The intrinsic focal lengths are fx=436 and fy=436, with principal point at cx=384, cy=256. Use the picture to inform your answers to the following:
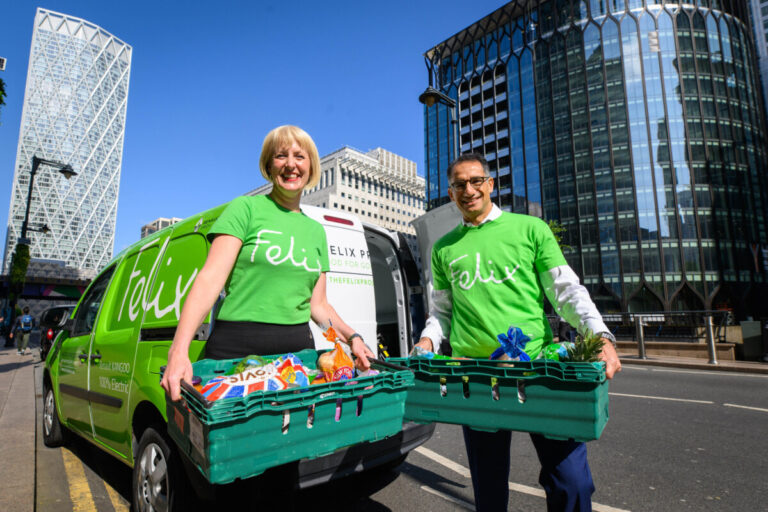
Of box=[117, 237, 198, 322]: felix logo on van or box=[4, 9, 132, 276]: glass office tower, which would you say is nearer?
box=[117, 237, 198, 322]: felix logo on van

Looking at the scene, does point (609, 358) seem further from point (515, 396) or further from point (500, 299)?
point (500, 299)

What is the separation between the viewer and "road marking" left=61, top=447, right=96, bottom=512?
3105 mm

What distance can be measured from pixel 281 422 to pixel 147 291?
7.05ft

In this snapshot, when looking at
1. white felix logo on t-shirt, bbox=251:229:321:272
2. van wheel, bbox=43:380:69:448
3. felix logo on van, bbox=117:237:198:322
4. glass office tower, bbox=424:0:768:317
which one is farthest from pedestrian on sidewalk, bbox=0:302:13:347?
glass office tower, bbox=424:0:768:317

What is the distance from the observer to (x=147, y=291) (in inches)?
119

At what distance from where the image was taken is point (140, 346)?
2.74 metres

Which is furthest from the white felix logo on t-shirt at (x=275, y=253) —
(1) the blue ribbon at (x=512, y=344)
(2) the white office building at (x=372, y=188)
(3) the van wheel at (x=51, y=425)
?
(2) the white office building at (x=372, y=188)

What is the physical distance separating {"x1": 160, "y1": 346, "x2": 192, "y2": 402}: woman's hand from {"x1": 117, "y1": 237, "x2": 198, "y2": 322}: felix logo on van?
1.08m

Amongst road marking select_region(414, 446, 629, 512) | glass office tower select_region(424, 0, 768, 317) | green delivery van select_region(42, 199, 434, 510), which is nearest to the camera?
green delivery van select_region(42, 199, 434, 510)

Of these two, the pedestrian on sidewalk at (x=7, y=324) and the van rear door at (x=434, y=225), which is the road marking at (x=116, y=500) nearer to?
the van rear door at (x=434, y=225)

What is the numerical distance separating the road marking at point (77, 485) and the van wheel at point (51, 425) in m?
0.19

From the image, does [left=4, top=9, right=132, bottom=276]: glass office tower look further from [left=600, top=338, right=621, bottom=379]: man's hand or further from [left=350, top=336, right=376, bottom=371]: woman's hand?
[left=600, top=338, right=621, bottom=379]: man's hand

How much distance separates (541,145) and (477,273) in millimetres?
58153

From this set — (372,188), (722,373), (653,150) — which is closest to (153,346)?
(722,373)
